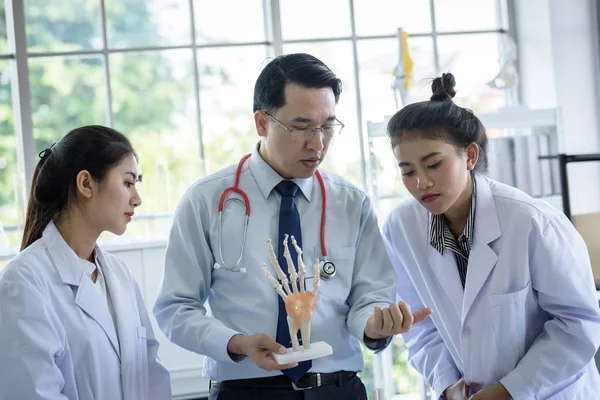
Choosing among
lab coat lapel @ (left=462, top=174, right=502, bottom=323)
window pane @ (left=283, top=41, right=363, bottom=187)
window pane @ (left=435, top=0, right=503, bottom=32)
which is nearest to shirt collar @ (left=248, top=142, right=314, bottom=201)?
A: lab coat lapel @ (left=462, top=174, right=502, bottom=323)

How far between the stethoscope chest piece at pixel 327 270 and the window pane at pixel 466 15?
109 inches

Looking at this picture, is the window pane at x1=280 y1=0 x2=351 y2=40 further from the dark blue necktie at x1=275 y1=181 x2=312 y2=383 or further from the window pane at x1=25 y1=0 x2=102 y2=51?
the dark blue necktie at x1=275 y1=181 x2=312 y2=383

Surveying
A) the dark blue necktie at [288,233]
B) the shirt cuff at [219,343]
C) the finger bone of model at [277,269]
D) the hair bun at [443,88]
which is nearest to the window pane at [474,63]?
the hair bun at [443,88]

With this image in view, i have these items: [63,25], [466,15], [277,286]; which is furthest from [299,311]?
[466,15]

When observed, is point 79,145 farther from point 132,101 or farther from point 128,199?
point 132,101

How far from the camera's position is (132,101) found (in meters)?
4.09

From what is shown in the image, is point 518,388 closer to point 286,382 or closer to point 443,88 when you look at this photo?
point 286,382

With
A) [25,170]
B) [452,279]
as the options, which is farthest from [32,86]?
[452,279]

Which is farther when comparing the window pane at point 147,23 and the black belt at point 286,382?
the window pane at point 147,23

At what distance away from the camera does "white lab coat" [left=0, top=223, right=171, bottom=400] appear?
1653 millimetres

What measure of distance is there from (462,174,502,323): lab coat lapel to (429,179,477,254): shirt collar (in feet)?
0.07

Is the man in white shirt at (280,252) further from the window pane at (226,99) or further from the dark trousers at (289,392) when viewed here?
the window pane at (226,99)

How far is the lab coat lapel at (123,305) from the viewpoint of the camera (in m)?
1.91

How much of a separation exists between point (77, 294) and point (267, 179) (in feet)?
1.98
